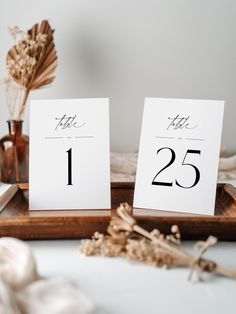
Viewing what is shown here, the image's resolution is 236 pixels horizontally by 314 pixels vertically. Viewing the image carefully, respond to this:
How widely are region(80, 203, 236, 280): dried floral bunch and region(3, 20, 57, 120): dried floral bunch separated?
67 centimetres

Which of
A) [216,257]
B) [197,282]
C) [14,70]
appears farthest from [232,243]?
[14,70]

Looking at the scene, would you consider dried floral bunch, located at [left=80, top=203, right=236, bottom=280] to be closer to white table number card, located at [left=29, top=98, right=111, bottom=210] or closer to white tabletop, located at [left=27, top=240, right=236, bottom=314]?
white tabletop, located at [left=27, top=240, right=236, bottom=314]

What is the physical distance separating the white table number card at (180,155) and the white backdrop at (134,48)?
57 cm

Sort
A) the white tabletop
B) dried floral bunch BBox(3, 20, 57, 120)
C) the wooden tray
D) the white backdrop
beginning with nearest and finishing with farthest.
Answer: the white tabletop < the wooden tray < dried floral bunch BBox(3, 20, 57, 120) < the white backdrop

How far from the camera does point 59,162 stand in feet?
3.00

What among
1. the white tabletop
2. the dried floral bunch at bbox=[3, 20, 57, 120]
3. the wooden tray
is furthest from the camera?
the dried floral bunch at bbox=[3, 20, 57, 120]

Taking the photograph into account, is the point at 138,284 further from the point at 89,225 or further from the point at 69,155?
the point at 69,155

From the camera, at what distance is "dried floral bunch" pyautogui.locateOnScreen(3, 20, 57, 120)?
1.23m

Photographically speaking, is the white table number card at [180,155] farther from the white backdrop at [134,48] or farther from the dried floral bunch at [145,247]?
the white backdrop at [134,48]

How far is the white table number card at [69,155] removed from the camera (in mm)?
915

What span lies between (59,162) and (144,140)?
193mm

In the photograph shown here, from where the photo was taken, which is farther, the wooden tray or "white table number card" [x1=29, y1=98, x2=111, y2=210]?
"white table number card" [x1=29, y1=98, x2=111, y2=210]

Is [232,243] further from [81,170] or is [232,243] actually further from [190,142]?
[81,170]

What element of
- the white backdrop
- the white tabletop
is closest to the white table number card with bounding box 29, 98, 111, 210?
the white tabletop
